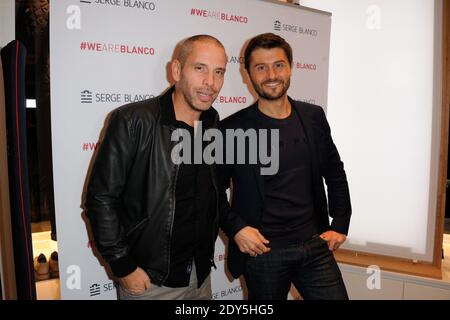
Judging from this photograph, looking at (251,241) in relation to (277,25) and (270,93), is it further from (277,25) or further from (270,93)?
(277,25)

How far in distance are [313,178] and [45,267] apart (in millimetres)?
2148

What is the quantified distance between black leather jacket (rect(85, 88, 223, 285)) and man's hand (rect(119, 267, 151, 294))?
0.03 meters

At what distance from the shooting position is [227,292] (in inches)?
100

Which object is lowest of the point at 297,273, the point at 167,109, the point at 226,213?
the point at 297,273

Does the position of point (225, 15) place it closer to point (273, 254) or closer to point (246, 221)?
point (246, 221)

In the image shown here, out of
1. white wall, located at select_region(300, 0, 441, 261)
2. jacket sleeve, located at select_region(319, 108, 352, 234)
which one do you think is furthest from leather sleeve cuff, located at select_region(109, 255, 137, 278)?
white wall, located at select_region(300, 0, 441, 261)

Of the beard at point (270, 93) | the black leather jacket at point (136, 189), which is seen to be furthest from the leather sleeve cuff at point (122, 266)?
the beard at point (270, 93)

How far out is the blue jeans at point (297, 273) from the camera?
181 centimetres

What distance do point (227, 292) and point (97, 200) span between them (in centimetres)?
142

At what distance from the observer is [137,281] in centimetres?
153

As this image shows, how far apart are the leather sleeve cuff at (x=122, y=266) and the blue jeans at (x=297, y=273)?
24.4 inches

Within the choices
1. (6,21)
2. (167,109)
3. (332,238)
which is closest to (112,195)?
(167,109)

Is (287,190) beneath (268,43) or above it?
beneath
